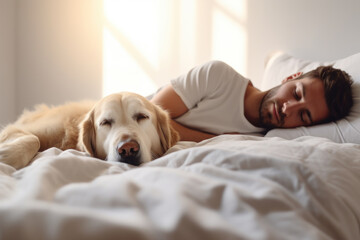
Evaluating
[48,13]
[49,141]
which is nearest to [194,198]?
[49,141]

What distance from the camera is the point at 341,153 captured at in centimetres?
90

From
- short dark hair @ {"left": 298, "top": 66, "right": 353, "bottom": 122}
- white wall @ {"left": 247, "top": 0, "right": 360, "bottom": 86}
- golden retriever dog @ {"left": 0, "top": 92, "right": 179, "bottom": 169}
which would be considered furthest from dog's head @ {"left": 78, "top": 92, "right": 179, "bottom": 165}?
white wall @ {"left": 247, "top": 0, "right": 360, "bottom": 86}

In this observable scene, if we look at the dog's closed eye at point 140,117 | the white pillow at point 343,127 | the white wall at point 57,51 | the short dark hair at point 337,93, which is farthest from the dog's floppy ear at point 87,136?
the white wall at point 57,51

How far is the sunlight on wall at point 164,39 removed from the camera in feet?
9.16

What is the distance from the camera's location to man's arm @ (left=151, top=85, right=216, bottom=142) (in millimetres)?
1797

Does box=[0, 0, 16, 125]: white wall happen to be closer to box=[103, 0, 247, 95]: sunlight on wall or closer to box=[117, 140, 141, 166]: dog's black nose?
box=[103, 0, 247, 95]: sunlight on wall

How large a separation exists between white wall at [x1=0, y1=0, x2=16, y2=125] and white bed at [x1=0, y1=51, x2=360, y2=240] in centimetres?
313

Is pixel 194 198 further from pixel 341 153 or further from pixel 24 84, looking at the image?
pixel 24 84

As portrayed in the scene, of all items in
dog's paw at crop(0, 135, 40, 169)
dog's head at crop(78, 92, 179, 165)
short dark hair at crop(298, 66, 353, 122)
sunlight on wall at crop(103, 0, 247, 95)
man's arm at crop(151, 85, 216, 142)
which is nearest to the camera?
dog's paw at crop(0, 135, 40, 169)

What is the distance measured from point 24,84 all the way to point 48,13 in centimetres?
88

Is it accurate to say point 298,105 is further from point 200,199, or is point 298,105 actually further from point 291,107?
point 200,199

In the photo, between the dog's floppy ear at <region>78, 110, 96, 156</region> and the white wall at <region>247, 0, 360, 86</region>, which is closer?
the dog's floppy ear at <region>78, 110, 96, 156</region>

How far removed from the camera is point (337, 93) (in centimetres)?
159

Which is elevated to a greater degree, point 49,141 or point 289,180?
point 289,180
